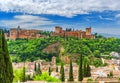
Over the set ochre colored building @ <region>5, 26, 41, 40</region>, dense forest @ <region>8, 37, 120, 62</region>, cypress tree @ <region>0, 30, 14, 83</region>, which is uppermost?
cypress tree @ <region>0, 30, 14, 83</region>

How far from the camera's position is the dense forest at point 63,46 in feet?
234

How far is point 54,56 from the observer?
7044 centimetres

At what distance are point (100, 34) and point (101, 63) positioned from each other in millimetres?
27057

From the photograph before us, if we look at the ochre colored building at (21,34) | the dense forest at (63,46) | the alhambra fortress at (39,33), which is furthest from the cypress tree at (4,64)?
the ochre colored building at (21,34)

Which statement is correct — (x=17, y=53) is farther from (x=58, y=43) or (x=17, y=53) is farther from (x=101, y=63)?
(x=101, y=63)

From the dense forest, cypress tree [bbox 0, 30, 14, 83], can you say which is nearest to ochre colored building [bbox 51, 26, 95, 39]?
the dense forest

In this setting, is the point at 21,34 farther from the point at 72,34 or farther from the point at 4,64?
the point at 4,64


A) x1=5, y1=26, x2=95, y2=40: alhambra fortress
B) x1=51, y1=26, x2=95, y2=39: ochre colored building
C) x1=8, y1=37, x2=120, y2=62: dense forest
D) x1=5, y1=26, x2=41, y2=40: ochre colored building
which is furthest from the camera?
x1=5, y1=26, x2=41, y2=40: ochre colored building

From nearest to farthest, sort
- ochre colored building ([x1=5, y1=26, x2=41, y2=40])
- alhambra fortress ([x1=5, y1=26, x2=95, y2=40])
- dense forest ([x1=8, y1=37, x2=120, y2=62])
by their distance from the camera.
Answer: dense forest ([x1=8, y1=37, x2=120, y2=62]) → alhambra fortress ([x1=5, y1=26, x2=95, y2=40]) → ochre colored building ([x1=5, y1=26, x2=41, y2=40])

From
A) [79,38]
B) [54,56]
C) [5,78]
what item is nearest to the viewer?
[5,78]

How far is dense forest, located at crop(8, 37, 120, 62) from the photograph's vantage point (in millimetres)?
71250

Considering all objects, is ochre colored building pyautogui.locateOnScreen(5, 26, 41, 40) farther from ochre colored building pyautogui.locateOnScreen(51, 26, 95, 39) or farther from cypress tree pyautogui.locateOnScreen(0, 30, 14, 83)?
cypress tree pyautogui.locateOnScreen(0, 30, 14, 83)

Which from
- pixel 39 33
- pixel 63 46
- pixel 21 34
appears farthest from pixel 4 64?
pixel 39 33

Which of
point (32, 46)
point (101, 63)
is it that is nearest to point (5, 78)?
point (101, 63)
